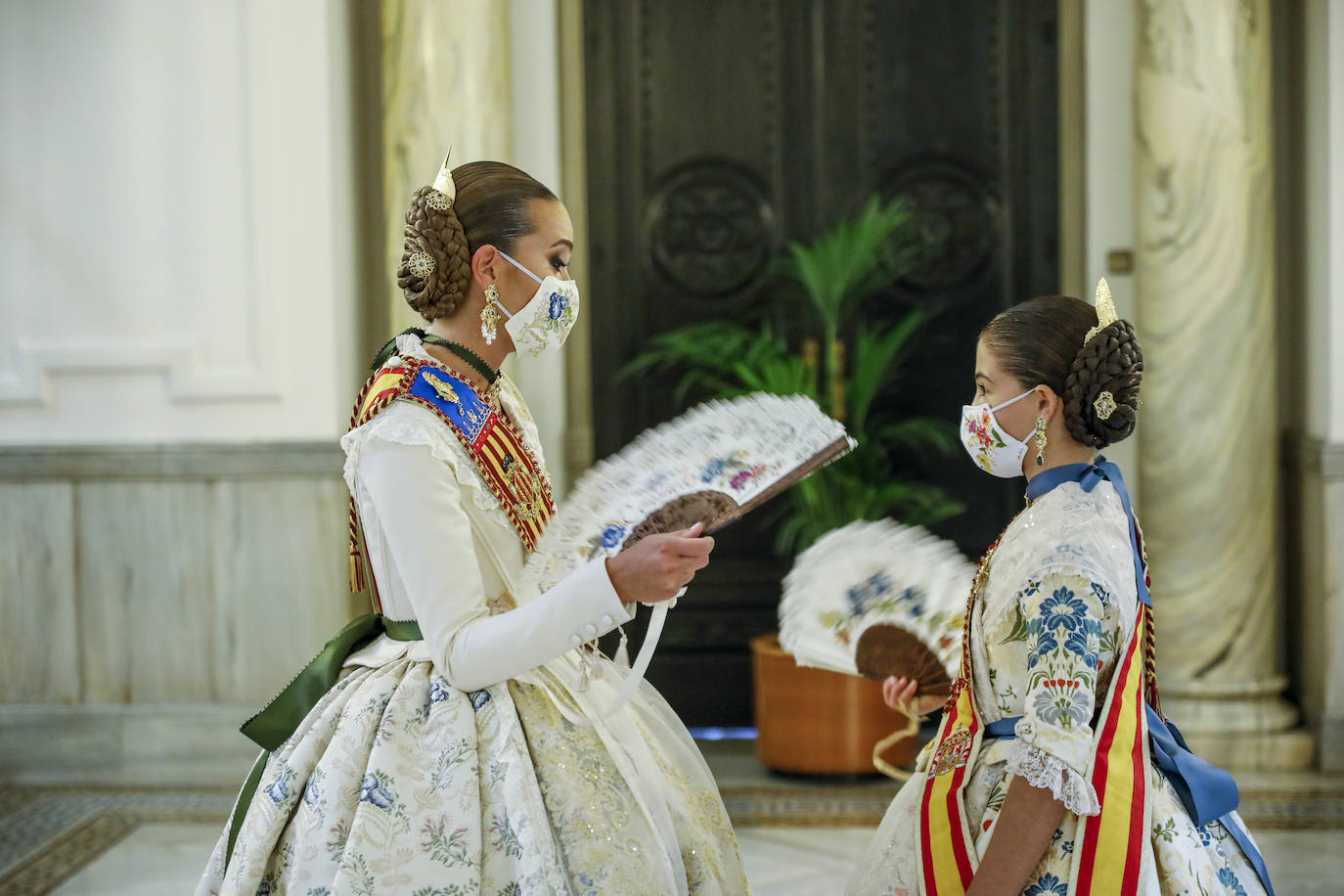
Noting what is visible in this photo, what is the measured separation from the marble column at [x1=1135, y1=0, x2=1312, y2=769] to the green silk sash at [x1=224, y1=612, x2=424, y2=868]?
3127 millimetres

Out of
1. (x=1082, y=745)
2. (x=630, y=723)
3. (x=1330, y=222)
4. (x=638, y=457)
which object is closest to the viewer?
(x=1082, y=745)

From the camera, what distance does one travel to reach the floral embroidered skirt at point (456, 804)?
176cm

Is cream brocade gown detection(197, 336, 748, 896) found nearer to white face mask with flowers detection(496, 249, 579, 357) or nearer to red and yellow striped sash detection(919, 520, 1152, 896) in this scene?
white face mask with flowers detection(496, 249, 579, 357)

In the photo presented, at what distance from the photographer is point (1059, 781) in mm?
1700

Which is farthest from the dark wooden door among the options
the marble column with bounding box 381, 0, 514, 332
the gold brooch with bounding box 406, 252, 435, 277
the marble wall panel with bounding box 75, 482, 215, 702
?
the gold brooch with bounding box 406, 252, 435, 277

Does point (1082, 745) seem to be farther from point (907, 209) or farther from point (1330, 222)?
point (907, 209)

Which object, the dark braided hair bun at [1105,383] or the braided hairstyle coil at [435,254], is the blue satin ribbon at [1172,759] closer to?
the dark braided hair bun at [1105,383]

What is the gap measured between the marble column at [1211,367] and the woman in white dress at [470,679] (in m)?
2.85

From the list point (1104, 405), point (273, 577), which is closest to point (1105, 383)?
point (1104, 405)

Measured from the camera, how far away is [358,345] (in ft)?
15.6

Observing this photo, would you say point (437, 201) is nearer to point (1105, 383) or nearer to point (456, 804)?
point (456, 804)

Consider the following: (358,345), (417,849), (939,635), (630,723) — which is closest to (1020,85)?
(358,345)

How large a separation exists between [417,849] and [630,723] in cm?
35

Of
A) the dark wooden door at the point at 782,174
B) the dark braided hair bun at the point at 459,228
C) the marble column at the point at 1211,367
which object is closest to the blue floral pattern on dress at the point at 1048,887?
the dark braided hair bun at the point at 459,228
